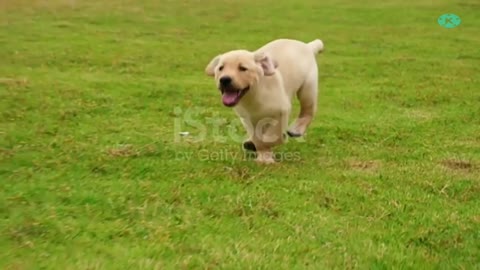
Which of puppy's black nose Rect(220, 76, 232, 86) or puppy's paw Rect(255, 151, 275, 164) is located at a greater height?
puppy's black nose Rect(220, 76, 232, 86)

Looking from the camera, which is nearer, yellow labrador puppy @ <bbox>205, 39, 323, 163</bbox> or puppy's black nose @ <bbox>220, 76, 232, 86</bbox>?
puppy's black nose @ <bbox>220, 76, 232, 86</bbox>

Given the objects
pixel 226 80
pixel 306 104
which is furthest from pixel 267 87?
pixel 306 104

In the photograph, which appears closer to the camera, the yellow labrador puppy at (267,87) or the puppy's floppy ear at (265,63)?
the yellow labrador puppy at (267,87)

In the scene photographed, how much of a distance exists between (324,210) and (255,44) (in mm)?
11310

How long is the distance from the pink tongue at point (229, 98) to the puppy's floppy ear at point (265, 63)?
34cm

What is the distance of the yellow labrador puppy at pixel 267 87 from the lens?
17.7 ft

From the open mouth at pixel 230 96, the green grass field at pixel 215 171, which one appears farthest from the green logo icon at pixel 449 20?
the open mouth at pixel 230 96

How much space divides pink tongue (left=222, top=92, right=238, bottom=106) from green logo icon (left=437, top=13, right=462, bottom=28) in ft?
50.6

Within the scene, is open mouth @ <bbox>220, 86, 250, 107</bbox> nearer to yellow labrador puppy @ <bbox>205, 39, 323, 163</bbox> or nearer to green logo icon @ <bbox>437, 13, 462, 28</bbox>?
yellow labrador puppy @ <bbox>205, 39, 323, 163</bbox>

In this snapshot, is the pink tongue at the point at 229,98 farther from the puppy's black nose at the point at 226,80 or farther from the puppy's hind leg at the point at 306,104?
the puppy's hind leg at the point at 306,104

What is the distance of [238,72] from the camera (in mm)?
5375

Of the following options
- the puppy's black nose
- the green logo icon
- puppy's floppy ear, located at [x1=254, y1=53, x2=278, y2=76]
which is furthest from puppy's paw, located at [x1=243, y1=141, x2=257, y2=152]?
the green logo icon

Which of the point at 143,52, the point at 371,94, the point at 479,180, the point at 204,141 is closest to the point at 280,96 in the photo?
the point at 204,141

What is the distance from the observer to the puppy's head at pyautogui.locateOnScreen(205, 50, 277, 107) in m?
5.32
